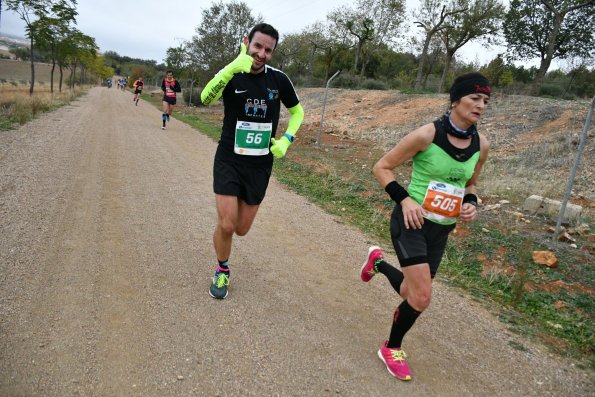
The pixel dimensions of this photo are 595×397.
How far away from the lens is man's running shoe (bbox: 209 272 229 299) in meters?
3.61

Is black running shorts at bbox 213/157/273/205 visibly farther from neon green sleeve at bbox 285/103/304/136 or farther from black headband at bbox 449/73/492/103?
black headband at bbox 449/73/492/103

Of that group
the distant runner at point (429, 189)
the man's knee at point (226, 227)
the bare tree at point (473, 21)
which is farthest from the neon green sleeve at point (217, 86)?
the bare tree at point (473, 21)

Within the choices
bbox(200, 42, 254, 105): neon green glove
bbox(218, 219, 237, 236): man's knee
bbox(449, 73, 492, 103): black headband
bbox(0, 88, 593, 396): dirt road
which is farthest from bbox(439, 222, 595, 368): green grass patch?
bbox(200, 42, 254, 105): neon green glove

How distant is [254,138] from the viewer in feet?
11.3

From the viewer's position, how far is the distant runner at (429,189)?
107 inches

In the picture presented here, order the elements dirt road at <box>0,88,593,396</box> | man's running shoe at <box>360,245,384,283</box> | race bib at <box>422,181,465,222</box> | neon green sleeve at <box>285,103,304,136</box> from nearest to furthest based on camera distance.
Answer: dirt road at <box>0,88,593,396</box>
race bib at <box>422,181,465,222</box>
man's running shoe at <box>360,245,384,283</box>
neon green sleeve at <box>285,103,304,136</box>

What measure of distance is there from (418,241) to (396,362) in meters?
0.91

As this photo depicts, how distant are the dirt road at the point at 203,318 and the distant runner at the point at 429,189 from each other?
51cm

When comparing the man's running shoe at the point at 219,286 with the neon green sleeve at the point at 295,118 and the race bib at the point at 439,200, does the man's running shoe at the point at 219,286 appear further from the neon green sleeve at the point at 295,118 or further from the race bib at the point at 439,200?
the race bib at the point at 439,200

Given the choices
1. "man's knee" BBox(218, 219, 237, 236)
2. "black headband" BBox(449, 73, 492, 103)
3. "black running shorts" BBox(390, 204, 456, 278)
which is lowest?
"man's knee" BBox(218, 219, 237, 236)

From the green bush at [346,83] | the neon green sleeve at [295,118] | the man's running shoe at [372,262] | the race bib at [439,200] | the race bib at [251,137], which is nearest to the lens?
the race bib at [439,200]

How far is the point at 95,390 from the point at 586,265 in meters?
5.79

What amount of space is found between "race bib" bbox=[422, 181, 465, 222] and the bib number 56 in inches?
59.1

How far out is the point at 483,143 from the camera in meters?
2.95
